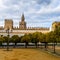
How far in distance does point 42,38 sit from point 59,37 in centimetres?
3988

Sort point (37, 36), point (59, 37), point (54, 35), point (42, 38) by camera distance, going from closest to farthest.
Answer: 1. point (59, 37)
2. point (54, 35)
3. point (42, 38)
4. point (37, 36)

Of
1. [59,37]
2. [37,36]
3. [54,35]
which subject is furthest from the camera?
[37,36]

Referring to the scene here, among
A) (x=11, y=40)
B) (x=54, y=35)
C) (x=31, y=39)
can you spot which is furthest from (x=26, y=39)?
(x=54, y=35)

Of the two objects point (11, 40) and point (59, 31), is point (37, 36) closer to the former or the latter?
point (11, 40)

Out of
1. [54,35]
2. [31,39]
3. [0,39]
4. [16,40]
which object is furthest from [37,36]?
[54,35]

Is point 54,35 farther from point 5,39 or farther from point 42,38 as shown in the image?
point 5,39

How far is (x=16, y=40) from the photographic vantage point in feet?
369

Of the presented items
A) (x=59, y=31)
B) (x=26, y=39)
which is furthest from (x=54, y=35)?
(x=26, y=39)

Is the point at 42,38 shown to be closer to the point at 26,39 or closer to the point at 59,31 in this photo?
the point at 26,39

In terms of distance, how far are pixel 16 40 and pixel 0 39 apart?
40.1ft

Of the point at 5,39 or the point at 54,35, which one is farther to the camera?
the point at 5,39

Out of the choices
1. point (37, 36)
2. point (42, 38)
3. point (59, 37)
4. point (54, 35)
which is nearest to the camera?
point (59, 37)

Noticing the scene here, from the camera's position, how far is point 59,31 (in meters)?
59.1

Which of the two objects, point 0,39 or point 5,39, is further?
point 5,39
